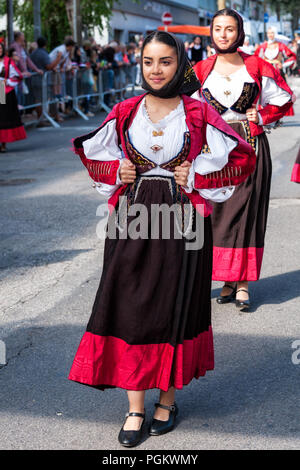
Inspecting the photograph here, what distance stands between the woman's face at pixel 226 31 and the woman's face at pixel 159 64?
6.39ft

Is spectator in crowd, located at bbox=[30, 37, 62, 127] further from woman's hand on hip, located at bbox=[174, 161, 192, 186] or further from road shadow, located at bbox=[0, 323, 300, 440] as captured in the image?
woman's hand on hip, located at bbox=[174, 161, 192, 186]

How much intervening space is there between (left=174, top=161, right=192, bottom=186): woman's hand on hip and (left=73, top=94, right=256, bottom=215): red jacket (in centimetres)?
6

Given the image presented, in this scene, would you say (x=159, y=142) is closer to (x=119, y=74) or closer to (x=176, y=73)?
(x=176, y=73)

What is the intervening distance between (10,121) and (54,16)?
49.3 feet

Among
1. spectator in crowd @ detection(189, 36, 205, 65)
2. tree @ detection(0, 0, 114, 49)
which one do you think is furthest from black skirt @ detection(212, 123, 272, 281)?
spectator in crowd @ detection(189, 36, 205, 65)

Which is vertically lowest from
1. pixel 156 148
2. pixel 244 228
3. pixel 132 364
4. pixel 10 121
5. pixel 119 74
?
pixel 119 74

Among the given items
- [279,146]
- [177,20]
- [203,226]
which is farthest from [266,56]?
[177,20]

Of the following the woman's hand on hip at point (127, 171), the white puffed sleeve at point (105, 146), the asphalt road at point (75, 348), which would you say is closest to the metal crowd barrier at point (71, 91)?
the asphalt road at point (75, 348)

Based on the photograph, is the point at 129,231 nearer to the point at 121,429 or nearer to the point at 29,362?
the point at 121,429

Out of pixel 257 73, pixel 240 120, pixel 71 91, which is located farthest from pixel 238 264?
pixel 71 91

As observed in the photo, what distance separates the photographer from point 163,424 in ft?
12.4

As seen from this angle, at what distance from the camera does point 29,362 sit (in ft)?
15.3

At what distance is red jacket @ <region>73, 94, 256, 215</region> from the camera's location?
371 centimetres

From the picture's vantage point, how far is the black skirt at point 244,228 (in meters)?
5.71
